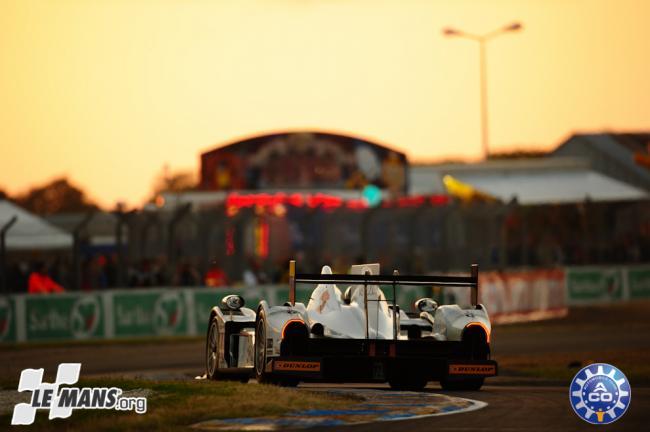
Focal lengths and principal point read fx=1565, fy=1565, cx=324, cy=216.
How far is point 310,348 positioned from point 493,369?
1.92 m

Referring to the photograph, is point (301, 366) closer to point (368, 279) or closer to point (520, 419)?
point (368, 279)

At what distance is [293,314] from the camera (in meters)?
15.9

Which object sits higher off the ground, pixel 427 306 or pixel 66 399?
pixel 427 306

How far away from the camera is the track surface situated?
12555mm

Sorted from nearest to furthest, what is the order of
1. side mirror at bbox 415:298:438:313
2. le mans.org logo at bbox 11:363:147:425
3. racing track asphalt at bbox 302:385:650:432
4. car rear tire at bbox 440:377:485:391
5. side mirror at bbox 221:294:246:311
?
1. racing track asphalt at bbox 302:385:650:432
2. le mans.org logo at bbox 11:363:147:425
3. car rear tire at bbox 440:377:485:391
4. side mirror at bbox 221:294:246:311
5. side mirror at bbox 415:298:438:313

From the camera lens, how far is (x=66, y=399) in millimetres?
14375

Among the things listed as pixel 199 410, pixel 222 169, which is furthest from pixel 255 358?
pixel 222 169

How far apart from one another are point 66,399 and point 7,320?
1536cm

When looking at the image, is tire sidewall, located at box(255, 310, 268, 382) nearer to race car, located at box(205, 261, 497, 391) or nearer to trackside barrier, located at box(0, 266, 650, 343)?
race car, located at box(205, 261, 497, 391)

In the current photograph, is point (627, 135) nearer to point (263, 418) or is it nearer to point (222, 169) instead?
point (222, 169)

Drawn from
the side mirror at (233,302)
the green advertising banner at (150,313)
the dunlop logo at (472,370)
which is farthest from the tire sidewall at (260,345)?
the green advertising banner at (150,313)

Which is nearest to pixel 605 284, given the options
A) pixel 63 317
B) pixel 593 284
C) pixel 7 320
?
pixel 593 284

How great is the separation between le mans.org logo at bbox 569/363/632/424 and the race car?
3.05m

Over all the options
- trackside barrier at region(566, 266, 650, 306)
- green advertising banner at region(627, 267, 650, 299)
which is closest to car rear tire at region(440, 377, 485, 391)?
trackside barrier at region(566, 266, 650, 306)
